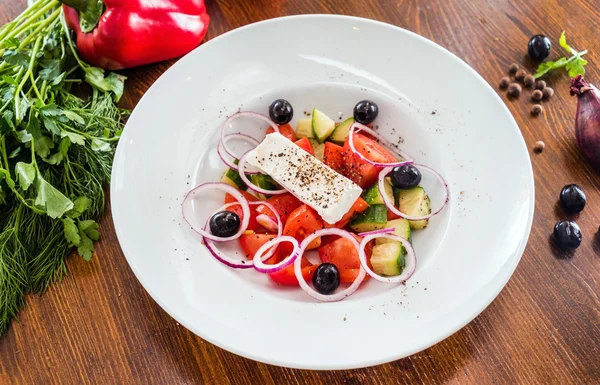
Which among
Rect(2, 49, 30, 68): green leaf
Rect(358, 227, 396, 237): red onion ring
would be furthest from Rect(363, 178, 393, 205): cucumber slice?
Rect(2, 49, 30, 68): green leaf

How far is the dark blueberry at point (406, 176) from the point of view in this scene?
238 centimetres

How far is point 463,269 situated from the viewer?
2.15 m

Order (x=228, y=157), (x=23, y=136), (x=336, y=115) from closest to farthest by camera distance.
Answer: (x=23, y=136) < (x=228, y=157) < (x=336, y=115)

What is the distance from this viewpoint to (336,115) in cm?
270

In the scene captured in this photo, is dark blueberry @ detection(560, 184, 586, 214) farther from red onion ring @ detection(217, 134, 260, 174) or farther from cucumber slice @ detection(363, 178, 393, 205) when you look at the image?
red onion ring @ detection(217, 134, 260, 174)

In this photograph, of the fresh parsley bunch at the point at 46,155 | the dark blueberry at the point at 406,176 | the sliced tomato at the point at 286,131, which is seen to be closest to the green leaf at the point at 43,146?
the fresh parsley bunch at the point at 46,155

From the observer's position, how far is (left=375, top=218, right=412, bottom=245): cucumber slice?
233 cm

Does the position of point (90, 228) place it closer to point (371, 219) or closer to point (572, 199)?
point (371, 219)

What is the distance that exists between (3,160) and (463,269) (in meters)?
2.08

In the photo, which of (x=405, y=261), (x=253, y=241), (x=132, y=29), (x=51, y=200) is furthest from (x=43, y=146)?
(x=405, y=261)

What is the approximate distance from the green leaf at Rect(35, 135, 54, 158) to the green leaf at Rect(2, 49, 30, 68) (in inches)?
16.3

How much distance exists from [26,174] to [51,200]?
0.15 m

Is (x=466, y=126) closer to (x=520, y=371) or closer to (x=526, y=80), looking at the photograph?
(x=526, y=80)

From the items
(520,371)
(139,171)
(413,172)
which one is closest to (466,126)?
(413,172)
